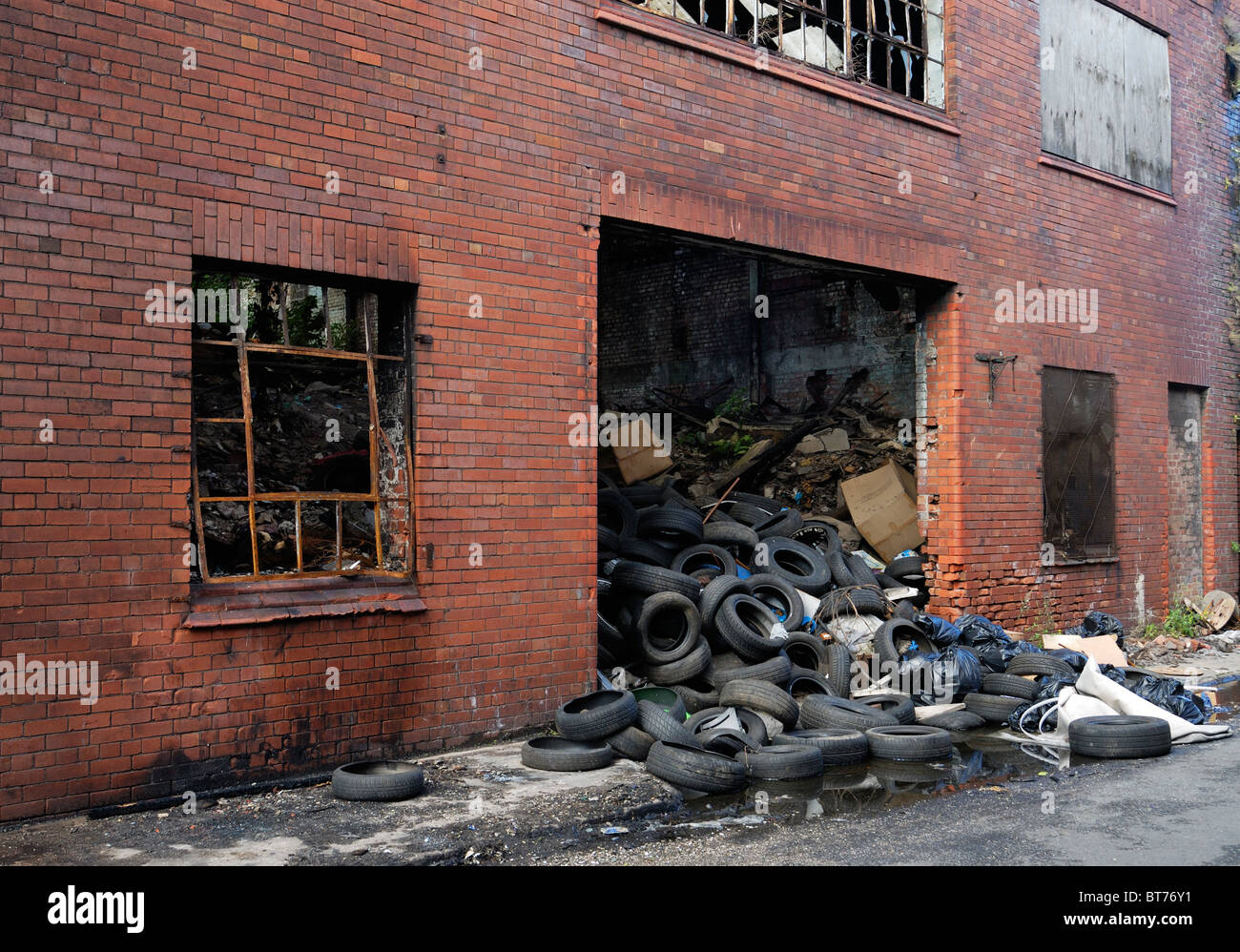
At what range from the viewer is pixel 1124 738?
7.17m

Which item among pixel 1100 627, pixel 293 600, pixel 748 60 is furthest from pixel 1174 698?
Answer: pixel 293 600

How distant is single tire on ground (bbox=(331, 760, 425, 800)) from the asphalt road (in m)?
1.06

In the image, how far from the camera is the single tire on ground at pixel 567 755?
20.9 feet

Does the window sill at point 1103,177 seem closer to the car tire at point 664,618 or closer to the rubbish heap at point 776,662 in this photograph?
the rubbish heap at point 776,662

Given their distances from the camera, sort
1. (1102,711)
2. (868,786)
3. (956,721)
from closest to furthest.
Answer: (868,786) < (1102,711) < (956,721)

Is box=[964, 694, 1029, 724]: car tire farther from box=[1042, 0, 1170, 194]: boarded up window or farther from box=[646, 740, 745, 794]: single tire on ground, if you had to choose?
box=[1042, 0, 1170, 194]: boarded up window

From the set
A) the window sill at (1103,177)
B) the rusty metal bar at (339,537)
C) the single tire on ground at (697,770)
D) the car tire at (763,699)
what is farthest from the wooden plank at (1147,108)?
the rusty metal bar at (339,537)

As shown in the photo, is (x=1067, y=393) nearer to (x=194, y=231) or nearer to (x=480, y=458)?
(x=480, y=458)

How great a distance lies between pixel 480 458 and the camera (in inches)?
275

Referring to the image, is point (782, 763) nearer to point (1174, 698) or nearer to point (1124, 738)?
point (1124, 738)

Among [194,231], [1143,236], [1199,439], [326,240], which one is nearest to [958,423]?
[1143,236]

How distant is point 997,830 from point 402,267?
4831 millimetres

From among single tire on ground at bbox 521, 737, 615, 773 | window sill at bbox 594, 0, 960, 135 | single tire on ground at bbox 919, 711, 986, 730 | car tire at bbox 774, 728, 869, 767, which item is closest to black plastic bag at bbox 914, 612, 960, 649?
single tire on ground at bbox 919, 711, 986, 730

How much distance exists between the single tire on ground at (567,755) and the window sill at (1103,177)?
8.56 meters
